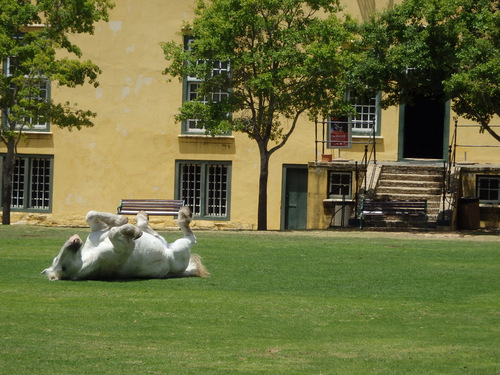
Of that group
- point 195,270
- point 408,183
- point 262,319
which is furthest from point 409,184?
point 262,319

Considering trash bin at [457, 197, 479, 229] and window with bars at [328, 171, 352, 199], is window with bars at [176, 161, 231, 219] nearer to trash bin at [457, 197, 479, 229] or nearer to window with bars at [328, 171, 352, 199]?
window with bars at [328, 171, 352, 199]

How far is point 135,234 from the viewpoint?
40.2 feet

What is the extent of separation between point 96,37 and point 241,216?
7718 mm

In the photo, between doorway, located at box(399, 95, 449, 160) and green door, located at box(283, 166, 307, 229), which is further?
green door, located at box(283, 166, 307, 229)

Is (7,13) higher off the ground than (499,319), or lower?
higher

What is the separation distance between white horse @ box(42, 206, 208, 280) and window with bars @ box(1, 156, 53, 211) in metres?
23.3

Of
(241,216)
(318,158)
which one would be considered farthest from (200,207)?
(318,158)

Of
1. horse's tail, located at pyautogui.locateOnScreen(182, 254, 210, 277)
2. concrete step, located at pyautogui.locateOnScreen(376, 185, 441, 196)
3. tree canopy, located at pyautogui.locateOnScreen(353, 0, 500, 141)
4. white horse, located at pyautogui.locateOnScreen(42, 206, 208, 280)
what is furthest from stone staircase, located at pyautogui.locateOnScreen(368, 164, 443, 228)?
white horse, located at pyautogui.locateOnScreen(42, 206, 208, 280)

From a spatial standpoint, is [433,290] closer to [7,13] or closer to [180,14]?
[7,13]

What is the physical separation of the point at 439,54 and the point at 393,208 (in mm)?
4320

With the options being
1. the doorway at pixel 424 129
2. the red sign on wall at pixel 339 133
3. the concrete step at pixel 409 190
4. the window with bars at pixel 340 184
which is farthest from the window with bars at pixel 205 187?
the concrete step at pixel 409 190

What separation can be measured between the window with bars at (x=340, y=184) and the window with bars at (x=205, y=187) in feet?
14.2

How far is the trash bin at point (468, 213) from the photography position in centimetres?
2981

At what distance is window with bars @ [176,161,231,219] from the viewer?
35312mm
